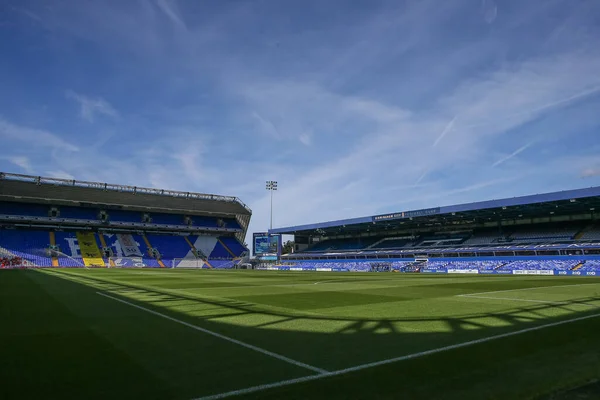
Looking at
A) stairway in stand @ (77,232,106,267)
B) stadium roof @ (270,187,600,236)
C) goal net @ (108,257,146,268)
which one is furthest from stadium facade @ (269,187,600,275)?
stairway in stand @ (77,232,106,267)

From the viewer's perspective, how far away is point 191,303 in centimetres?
1317

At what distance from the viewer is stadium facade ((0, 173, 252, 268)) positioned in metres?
64.1

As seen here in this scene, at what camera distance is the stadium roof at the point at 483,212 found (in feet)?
154

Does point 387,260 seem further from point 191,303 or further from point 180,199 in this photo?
point 191,303

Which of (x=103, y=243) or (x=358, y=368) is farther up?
(x=103, y=243)

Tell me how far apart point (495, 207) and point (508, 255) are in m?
7.08

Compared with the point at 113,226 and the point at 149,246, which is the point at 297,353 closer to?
the point at 149,246

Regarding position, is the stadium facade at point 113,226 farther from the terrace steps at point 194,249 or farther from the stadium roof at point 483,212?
the stadium roof at point 483,212

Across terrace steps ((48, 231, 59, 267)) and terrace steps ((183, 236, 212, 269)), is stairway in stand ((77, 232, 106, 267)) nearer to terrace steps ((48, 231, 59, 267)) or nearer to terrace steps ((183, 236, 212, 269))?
terrace steps ((48, 231, 59, 267))

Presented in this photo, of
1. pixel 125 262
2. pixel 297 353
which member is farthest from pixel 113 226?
pixel 297 353

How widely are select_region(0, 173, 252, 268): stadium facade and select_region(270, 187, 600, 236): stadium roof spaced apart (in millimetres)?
19308

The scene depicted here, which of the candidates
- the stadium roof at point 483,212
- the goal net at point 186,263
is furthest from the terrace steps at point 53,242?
the stadium roof at point 483,212

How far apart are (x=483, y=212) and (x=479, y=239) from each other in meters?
8.13

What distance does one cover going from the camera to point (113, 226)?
7675cm
